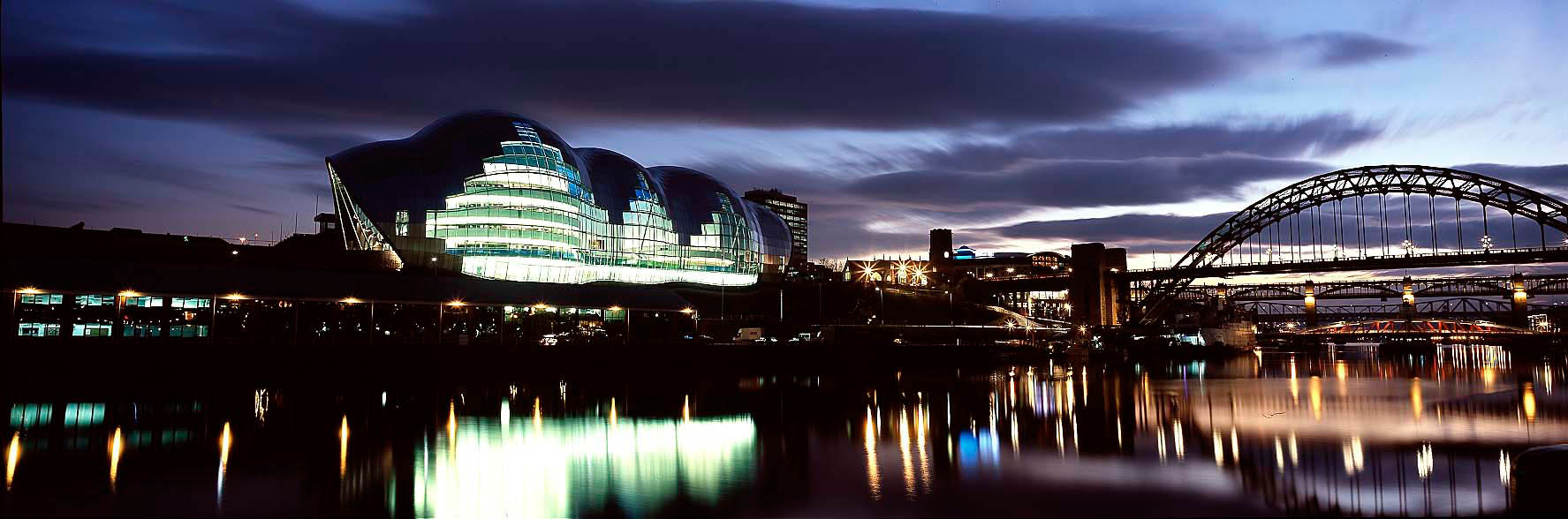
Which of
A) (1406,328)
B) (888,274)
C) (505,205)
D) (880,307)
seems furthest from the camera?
(1406,328)

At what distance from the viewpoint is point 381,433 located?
92.1ft

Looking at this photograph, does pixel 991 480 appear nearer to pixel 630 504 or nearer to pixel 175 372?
pixel 630 504

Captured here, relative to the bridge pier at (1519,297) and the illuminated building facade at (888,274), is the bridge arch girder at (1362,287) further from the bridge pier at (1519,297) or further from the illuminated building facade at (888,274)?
the illuminated building facade at (888,274)

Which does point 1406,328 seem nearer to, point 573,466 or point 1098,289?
point 1098,289

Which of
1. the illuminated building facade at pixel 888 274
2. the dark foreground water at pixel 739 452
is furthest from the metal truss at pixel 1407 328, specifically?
the dark foreground water at pixel 739 452

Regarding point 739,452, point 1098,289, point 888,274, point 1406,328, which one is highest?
point 888,274

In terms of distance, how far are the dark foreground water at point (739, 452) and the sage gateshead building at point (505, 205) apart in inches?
1252

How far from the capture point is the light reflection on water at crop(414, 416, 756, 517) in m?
18.9

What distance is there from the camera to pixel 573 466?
76.7 feet

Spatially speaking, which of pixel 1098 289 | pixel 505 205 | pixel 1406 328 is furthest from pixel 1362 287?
pixel 505 205

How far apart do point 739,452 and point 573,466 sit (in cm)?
470

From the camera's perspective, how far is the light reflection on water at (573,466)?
62.1 ft

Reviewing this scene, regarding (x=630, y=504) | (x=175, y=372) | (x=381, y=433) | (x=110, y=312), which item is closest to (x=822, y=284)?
(x=110, y=312)

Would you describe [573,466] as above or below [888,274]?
below
